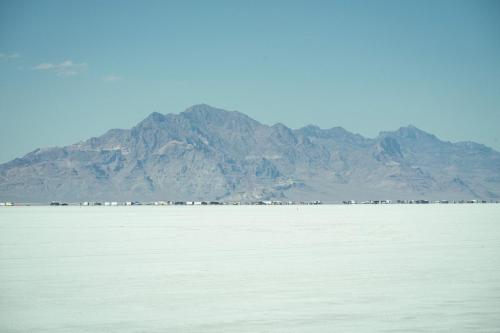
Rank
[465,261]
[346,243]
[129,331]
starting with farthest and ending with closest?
1. [346,243]
2. [465,261]
3. [129,331]

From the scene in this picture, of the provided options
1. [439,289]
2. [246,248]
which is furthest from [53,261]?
[439,289]

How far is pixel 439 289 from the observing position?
2261cm

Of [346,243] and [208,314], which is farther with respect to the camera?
[346,243]

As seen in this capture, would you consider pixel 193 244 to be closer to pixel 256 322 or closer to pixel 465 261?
pixel 465 261

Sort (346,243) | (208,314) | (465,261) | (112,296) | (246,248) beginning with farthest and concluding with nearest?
(346,243) → (246,248) → (465,261) → (112,296) → (208,314)

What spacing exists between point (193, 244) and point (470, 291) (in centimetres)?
2385

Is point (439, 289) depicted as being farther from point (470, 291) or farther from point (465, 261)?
point (465, 261)

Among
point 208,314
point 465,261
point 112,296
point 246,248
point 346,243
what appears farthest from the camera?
point 346,243

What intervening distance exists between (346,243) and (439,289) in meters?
20.1

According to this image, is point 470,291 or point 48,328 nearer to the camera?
point 48,328

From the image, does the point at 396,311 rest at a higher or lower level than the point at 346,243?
lower

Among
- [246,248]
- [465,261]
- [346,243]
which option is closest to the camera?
[465,261]

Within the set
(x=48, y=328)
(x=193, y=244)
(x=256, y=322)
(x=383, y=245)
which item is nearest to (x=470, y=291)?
(x=256, y=322)

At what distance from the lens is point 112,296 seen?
861 inches
